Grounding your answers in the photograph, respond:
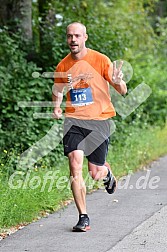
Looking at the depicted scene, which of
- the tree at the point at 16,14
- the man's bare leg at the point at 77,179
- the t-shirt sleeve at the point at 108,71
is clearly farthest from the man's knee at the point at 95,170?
the tree at the point at 16,14

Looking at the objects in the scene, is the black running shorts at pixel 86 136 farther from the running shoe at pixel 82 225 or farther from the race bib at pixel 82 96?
the running shoe at pixel 82 225

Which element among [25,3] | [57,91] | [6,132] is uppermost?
[25,3]

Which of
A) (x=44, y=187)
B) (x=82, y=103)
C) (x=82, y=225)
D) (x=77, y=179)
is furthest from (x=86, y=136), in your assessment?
(x=44, y=187)

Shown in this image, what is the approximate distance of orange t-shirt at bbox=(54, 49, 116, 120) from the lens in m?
7.93

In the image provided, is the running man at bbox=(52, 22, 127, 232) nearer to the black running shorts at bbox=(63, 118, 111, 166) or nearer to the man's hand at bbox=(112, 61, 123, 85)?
the black running shorts at bbox=(63, 118, 111, 166)

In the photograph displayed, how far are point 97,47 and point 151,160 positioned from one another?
7.55ft

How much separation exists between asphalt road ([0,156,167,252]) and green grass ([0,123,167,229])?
17 centimetres

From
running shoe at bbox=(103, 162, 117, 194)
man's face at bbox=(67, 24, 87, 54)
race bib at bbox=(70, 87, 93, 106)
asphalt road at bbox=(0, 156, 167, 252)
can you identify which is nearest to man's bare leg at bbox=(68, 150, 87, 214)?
asphalt road at bbox=(0, 156, 167, 252)

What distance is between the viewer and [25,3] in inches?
554

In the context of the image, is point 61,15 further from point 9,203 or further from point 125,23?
point 9,203

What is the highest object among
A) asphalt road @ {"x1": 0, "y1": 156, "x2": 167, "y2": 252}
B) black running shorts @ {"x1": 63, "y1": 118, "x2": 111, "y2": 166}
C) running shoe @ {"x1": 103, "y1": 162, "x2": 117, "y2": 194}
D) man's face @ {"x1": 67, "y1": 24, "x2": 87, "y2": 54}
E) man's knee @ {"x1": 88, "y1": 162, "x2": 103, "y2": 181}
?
man's face @ {"x1": 67, "y1": 24, "x2": 87, "y2": 54}

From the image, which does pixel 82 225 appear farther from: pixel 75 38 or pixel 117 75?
pixel 75 38

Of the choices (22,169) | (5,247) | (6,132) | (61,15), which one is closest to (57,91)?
(5,247)

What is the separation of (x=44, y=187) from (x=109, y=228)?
1.64 meters
